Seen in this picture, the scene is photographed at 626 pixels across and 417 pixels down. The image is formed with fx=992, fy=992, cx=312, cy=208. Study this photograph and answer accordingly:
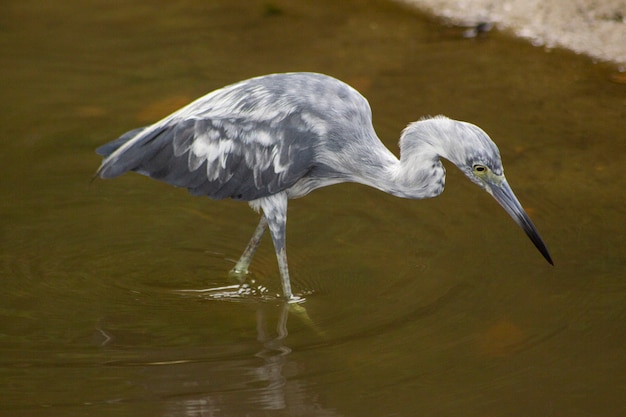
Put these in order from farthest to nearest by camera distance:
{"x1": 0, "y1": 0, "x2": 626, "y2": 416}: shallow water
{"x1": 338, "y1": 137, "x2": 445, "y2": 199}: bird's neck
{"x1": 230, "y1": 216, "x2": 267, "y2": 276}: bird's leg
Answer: {"x1": 230, "y1": 216, "x2": 267, "y2": 276}: bird's leg → {"x1": 338, "y1": 137, "x2": 445, "y2": 199}: bird's neck → {"x1": 0, "y1": 0, "x2": 626, "y2": 416}: shallow water

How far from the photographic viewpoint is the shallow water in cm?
486

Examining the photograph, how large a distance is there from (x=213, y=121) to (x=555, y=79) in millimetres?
3597

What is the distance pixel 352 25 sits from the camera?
9.12 metres

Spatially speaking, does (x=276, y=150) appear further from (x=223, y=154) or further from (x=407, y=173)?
(x=407, y=173)

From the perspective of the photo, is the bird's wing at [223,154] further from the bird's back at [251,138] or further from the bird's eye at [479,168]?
the bird's eye at [479,168]

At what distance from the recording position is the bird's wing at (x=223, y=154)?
562 centimetres

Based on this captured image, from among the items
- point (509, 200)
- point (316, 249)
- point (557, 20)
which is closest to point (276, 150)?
point (316, 249)

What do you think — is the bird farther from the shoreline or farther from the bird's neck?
the shoreline

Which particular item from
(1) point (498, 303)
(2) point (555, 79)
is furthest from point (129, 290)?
(2) point (555, 79)

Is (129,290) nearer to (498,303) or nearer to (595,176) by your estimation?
(498,303)

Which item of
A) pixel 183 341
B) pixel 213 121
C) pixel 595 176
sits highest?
pixel 213 121

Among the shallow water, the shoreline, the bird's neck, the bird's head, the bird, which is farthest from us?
the shoreline

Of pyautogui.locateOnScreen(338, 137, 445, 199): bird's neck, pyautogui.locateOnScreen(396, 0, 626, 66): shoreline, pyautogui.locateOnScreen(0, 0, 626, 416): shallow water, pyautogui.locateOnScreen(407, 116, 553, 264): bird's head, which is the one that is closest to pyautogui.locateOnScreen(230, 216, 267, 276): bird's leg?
pyautogui.locateOnScreen(0, 0, 626, 416): shallow water

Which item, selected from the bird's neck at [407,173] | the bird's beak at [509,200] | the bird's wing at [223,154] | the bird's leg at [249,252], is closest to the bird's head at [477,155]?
the bird's beak at [509,200]
